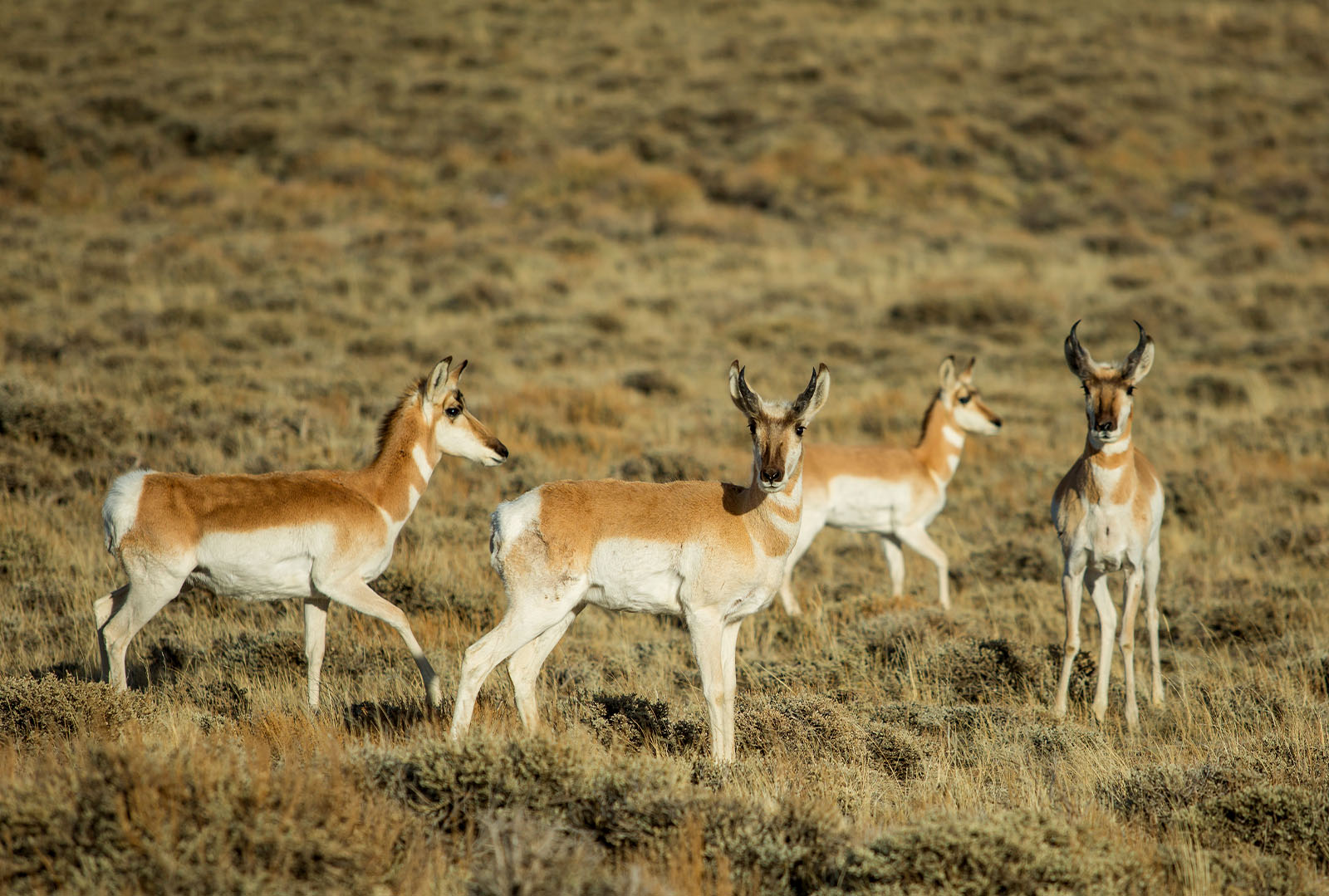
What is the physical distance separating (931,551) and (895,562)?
1.77ft

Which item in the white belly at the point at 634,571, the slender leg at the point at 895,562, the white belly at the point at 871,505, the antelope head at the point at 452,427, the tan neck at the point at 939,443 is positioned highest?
the antelope head at the point at 452,427

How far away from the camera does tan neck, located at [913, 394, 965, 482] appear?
11031 mm

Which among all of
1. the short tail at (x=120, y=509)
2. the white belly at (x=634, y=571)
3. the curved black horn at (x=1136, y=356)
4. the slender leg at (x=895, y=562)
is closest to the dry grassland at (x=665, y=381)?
the slender leg at (x=895, y=562)

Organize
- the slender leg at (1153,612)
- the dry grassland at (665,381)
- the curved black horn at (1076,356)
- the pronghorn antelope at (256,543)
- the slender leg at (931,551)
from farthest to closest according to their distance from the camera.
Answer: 1. the slender leg at (931,551)
2. the curved black horn at (1076,356)
3. the slender leg at (1153,612)
4. the pronghorn antelope at (256,543)
5. the dry grassland at (665,381)

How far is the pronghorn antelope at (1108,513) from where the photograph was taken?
706 centimetres

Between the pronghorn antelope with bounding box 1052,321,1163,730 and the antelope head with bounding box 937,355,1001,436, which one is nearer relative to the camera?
the pronghorn antelope with bounding box 1052,321,1163,730

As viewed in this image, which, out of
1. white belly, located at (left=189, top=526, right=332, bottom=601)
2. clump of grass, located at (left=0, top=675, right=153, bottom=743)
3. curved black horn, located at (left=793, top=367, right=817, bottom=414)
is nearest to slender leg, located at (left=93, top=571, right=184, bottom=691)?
white belly, located at (left=189, top=526, right=332, bottom=601)

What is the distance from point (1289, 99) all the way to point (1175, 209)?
10504mm

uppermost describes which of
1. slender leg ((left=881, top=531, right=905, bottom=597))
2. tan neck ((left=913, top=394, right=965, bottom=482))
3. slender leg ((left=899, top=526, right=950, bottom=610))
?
tan neck ((left=913, top=394, right=965, bottom=482))

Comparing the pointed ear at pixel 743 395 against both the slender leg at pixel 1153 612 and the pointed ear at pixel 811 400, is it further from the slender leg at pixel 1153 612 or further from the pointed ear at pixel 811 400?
the slender leg at pixel 1153 612

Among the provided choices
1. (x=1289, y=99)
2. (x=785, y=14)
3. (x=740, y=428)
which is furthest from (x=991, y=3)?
(x=740, y=428)

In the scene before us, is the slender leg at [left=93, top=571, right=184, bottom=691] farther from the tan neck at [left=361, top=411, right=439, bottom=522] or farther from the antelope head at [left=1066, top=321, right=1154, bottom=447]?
the antelope head at [left=1066, top=321, right=1154, bottom=447]

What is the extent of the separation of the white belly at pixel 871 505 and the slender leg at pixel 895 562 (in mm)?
208

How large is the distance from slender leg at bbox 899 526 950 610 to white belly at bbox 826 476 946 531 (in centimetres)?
11
